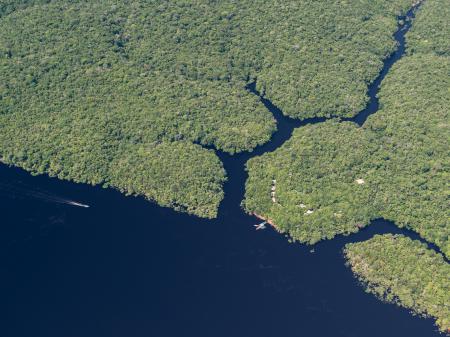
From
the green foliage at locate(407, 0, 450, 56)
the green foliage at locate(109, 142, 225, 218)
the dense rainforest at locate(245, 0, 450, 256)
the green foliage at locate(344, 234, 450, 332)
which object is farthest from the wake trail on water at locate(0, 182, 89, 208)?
the green foliage at locate(407, 0, 450, 56)

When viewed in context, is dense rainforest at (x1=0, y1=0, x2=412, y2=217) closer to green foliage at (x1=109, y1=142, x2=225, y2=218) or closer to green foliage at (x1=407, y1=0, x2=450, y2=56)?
green foliage at (x1=109, y1=142, x2=225, y2=218)

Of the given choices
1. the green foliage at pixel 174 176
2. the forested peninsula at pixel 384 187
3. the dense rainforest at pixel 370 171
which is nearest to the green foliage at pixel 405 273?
the forested peninsula at pixel 384 187

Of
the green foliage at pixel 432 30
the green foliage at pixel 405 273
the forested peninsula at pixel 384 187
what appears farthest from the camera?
the green foliage at pixel 432 30

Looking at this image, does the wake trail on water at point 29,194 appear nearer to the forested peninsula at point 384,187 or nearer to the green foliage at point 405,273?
the forested peninsula at point 384,187

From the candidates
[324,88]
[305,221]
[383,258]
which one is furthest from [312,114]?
[383,258]

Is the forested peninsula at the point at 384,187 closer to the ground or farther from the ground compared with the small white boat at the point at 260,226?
farther from the ground
